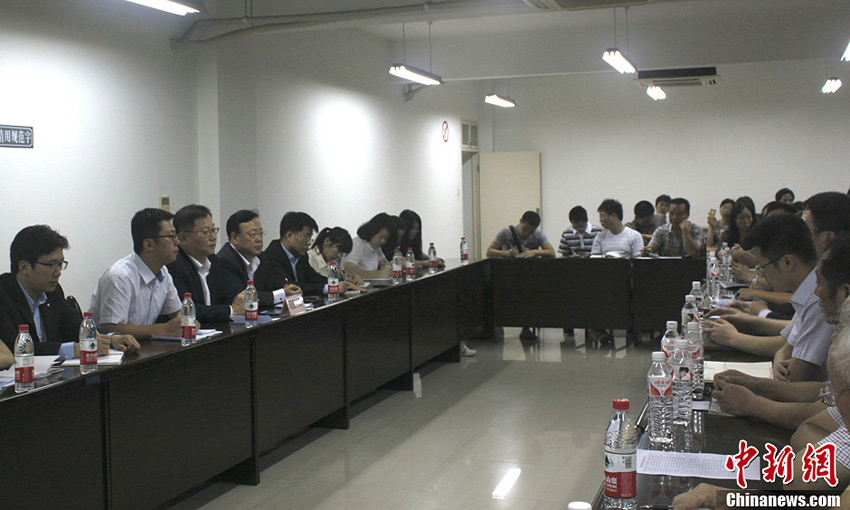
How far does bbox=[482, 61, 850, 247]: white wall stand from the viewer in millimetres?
11555

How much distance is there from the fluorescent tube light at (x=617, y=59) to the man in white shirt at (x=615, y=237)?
51.9 inches

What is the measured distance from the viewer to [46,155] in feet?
17.5

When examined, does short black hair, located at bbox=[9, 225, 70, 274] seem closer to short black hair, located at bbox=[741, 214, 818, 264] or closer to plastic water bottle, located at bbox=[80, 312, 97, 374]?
plastic water bottle, located at bbox=[80, 312, 97, 374]

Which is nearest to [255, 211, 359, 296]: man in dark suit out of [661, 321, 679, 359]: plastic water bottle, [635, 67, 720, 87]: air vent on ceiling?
[661, 321, 679, 359]: plastic water bottle

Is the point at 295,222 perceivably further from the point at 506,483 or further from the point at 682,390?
the point at 682,390

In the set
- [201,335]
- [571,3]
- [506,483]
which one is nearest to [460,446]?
[506,483]

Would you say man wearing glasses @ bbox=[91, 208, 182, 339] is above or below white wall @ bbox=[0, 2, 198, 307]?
below

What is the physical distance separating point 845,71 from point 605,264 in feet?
20.6

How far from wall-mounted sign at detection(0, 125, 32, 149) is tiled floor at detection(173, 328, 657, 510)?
2624mm

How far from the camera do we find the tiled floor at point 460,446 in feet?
12.4

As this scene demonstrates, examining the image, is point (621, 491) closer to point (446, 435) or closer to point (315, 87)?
point (446, 435)

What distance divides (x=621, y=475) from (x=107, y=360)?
2125mm

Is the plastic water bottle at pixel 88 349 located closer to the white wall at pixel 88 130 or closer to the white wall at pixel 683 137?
the white wall at pixel 88 130

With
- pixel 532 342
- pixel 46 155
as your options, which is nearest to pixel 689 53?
pixel 532 342
